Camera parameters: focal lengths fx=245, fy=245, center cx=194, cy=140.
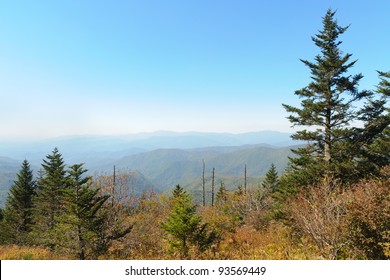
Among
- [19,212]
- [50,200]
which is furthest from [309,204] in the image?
[19,212]

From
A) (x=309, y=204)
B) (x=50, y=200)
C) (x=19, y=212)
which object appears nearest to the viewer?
(x=309, y=204)

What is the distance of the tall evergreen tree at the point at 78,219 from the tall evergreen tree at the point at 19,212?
20307mm

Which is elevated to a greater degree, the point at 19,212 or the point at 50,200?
the point at 50,200

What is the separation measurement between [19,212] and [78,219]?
25.0m

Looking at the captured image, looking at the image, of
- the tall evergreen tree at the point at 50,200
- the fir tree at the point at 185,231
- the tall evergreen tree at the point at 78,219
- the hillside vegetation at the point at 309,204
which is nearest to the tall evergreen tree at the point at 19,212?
the tall evergreen tree at the point at 50,200

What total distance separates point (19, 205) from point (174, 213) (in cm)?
2998

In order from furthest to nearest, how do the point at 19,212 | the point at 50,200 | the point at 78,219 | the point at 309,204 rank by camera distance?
the point at 19,212, the point at 50,200, the point at 78,219, the point at 309,204

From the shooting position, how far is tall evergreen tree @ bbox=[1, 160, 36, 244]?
3032 centimetres

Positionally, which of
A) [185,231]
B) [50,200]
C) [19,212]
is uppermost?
[185,231]

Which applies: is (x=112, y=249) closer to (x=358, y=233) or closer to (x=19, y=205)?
(x=358, y=233)

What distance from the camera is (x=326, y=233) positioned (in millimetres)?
8648

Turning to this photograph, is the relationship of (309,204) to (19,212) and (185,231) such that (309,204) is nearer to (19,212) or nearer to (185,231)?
(185,231)

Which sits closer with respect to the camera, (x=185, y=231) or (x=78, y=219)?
(x=185, y=231)

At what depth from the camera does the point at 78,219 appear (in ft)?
44.9
